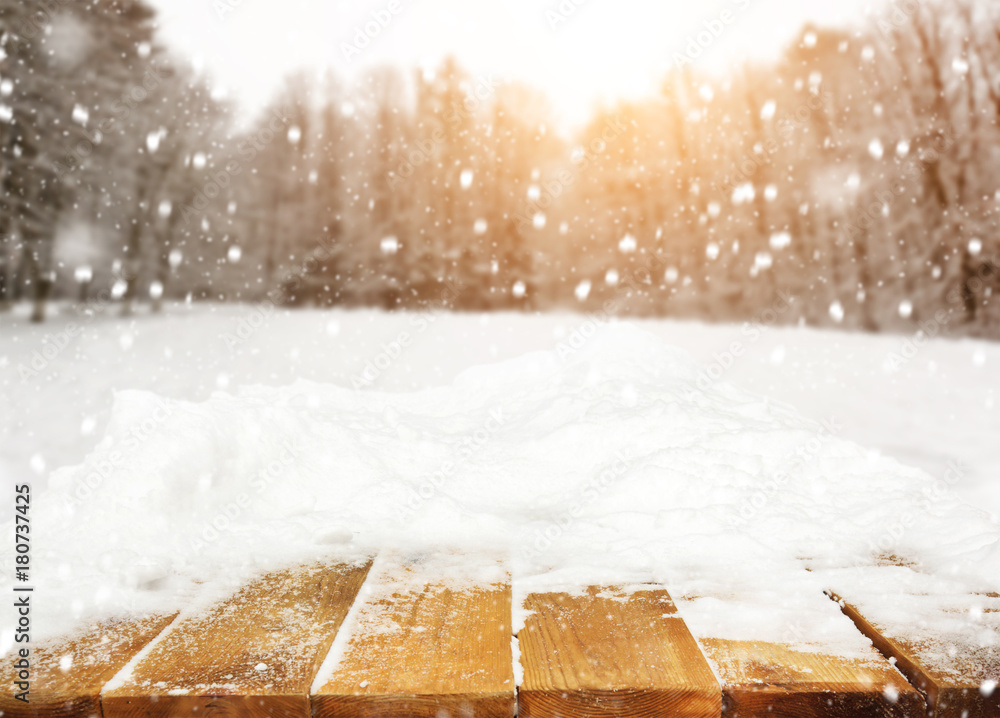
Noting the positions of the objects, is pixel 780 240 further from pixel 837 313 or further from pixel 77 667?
pixel 77 667

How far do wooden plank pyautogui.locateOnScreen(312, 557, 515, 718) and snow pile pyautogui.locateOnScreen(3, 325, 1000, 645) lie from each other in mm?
122

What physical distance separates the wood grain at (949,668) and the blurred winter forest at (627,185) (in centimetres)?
209

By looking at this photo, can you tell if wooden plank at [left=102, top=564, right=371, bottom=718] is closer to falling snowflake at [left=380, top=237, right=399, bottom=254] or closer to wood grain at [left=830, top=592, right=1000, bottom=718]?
wood grain at [left=830, top=592, right=1000, bottom=718]

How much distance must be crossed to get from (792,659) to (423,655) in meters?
0.41

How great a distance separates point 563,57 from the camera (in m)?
2.80

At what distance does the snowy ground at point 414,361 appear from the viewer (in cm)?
238

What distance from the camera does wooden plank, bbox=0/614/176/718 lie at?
663mm

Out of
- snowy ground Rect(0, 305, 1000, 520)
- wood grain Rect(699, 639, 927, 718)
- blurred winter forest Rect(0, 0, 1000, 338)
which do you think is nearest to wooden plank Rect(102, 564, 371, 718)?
wood grain Rect(699, 639, 927, 718)

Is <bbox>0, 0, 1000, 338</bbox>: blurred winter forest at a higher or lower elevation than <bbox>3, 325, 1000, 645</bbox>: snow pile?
higher

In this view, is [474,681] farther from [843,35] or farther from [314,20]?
[843,35]

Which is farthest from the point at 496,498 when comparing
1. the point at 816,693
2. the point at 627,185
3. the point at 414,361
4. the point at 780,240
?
the point at 780,240

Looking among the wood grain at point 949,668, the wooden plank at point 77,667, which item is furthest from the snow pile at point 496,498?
the wood grain at point 949,668

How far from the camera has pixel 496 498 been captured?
4.45ft

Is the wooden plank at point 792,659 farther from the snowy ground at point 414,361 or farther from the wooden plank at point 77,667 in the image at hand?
the snowy ground at point 414,361
